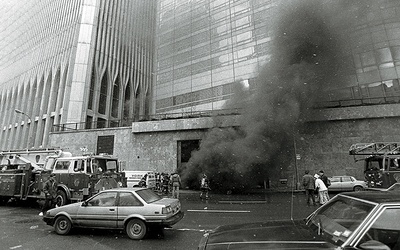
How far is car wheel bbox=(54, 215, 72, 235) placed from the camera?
A: 6297mm

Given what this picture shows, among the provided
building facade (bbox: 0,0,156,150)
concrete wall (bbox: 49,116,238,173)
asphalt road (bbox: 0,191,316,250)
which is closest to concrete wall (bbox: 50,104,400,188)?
concrete wall (bbox: 49,116,238,173)

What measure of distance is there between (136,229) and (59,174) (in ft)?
21.6

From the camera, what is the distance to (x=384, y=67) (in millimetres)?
23141

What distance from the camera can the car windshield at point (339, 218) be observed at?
249 centimetres

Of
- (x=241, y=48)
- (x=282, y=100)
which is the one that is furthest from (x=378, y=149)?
(x=241, y=48)

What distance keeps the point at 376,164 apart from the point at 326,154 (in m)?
7.11

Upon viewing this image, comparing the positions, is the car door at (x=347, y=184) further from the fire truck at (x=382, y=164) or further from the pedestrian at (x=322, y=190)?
the pedestrian at (x=322, y=190)

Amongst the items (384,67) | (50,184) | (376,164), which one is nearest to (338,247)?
(50,184)

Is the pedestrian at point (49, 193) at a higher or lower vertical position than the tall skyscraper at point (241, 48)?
lower

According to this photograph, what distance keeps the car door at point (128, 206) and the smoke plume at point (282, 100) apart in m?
11.7

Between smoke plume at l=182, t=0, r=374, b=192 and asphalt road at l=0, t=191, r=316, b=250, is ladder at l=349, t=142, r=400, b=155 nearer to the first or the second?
smoke plume at l=182, t=0, r=374, b=192

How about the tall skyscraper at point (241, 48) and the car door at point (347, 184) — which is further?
the tall skyscraper at point (241, 48)

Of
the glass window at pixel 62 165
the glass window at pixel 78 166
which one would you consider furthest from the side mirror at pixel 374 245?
the glass window at pixel 62 165

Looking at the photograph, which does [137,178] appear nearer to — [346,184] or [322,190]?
[322,190]
